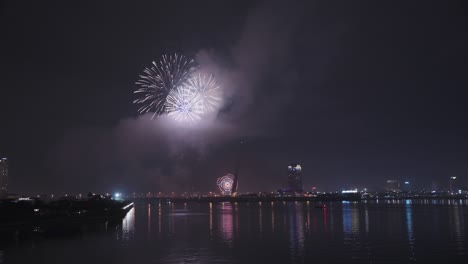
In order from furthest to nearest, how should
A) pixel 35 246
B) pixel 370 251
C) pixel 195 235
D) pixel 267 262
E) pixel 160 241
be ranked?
1. pixel 195 235
2. pixel 160 241
3. pixel 35 246
4. pixel 370 251
5. pixel 267 262

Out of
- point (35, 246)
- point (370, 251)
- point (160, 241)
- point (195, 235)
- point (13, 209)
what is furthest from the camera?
point (13, 209)

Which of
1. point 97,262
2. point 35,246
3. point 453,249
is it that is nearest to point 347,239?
point 453,249

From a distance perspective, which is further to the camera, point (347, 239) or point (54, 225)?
point (54, 225)

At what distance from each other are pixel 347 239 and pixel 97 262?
84.8ft

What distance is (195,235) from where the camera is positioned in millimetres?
54812

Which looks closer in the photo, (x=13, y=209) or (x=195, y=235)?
(x=195, y=235)

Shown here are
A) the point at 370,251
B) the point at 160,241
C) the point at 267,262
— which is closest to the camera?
the point at 267,262

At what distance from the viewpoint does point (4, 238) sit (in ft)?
167

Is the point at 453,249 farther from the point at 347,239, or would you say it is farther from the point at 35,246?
the point at 35,246

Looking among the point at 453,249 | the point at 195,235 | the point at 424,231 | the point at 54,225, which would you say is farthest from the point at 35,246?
the point at 424,231

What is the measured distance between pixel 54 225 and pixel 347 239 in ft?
143

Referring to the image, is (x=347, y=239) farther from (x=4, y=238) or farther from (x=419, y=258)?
(x=4, y=238)

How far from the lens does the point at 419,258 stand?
35.6m

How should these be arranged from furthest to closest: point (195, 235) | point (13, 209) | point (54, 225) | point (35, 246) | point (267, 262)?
point (13, 209) → point (54, 225) → point (195, 235) → point (35, 246) → point (267, 262)
